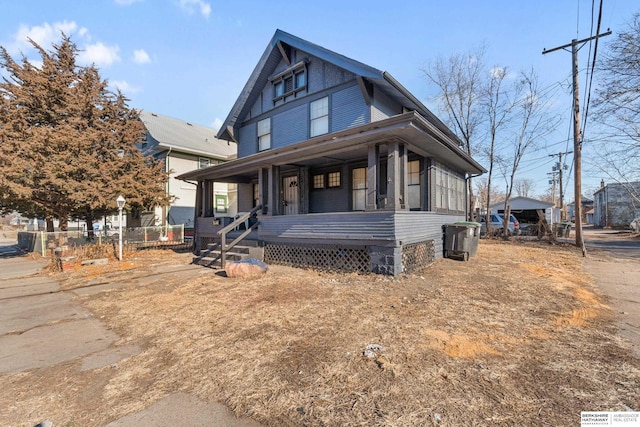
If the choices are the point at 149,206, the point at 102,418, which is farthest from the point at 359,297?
the point at 149,206

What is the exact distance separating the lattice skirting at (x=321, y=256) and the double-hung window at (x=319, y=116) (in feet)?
16.0

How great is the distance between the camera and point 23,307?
5613mm

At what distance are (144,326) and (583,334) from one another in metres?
6.15

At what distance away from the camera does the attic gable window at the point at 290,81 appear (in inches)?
455

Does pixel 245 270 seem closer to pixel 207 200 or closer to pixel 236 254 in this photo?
pixel 236 254

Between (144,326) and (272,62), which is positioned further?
(272,62)

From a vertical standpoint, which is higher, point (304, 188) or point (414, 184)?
point (304, 188)

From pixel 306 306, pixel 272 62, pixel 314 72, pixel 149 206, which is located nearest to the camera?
pixel 306 306

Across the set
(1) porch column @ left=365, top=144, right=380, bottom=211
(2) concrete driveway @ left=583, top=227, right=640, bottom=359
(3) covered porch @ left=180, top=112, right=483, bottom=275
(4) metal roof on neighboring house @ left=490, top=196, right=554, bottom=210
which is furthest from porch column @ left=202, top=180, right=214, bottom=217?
(4) metal roof on neighboring house @ left=490, top=196, right=554, bottom=210

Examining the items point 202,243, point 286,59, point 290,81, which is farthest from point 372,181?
point 202,243

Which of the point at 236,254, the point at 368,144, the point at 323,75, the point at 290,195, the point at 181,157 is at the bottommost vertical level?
the point at 236,254

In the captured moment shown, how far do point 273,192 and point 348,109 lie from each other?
412 cm

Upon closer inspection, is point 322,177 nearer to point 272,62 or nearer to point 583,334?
point 272,62

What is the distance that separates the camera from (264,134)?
42.8 feet
